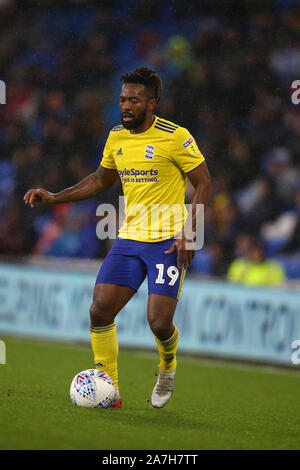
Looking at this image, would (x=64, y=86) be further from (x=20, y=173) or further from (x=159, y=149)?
(x=159, y=149)

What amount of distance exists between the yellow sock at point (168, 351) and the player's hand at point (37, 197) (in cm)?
129

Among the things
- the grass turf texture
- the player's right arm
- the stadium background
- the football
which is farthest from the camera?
the stadium background

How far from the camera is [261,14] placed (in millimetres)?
15258

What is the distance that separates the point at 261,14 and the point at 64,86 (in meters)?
4.34

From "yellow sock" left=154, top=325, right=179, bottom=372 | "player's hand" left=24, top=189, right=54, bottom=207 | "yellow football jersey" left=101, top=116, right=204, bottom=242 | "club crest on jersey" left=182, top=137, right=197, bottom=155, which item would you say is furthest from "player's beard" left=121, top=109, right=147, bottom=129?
"yellow sock" left=154, top=325, right=179, bottom=372

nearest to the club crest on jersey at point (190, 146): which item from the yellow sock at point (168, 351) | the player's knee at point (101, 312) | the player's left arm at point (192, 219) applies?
the player's left arm at point (192, 219)

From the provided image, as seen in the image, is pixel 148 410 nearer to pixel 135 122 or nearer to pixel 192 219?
pixel 192 219

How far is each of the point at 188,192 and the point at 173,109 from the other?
2.21 meters

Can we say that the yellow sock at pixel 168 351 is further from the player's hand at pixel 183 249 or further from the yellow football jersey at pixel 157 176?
the yellow football jersey at pixel 157 176

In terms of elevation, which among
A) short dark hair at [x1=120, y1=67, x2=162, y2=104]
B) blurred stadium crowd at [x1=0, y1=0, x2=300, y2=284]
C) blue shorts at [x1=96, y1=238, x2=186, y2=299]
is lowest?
blue shorts at [x1=96, y1=238, x2=186, y2=299]

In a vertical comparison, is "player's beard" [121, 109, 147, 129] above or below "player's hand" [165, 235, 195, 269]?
above

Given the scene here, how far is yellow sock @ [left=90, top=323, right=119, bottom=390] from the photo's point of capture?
6.01 m

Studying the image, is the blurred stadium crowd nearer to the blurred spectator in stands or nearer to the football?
the blurred spectator in stands

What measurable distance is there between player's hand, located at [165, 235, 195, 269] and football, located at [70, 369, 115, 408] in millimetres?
964
